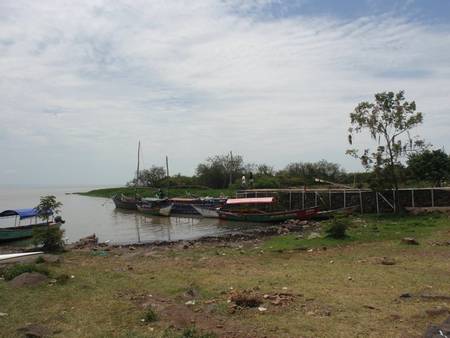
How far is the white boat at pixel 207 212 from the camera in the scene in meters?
46.2

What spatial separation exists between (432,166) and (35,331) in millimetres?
40207

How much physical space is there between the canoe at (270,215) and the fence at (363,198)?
4.96 meters

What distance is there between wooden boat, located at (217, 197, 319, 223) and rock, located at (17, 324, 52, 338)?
103ft

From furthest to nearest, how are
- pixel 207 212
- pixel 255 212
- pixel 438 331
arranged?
pixel 207 212 → pixel 255 212 → pixel 438 331

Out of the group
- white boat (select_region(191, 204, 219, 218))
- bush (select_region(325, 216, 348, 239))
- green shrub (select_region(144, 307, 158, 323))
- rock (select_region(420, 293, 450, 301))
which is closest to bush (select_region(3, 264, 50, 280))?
green shrub (select_region(144, 307, 158, 323))

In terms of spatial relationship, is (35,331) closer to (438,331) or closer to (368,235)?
(438,331)

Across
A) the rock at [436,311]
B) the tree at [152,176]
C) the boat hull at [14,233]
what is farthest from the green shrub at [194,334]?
the tree at [152,176]

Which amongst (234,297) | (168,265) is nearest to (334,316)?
(234,297)

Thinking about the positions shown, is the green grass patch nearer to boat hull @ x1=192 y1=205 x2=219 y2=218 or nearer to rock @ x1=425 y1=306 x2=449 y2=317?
rock @ x1=425 y1=306 x2=449 y2=317

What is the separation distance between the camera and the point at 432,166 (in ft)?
134

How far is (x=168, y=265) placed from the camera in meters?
17.0

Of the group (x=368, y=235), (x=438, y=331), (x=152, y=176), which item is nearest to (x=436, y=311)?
(x=438, y=331)

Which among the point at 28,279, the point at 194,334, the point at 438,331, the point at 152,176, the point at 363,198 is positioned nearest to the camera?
the point at 438,331

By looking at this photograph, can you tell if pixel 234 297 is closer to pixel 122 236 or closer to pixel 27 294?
pixel 27 294
